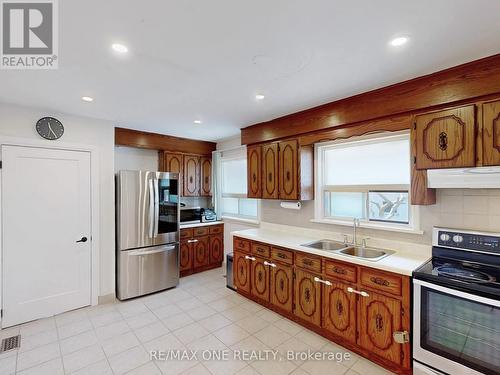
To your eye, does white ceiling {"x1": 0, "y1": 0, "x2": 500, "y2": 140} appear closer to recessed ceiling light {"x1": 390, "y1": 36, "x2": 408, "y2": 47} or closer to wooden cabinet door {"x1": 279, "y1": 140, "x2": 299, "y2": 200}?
recessed ceiling light {"x1": 390, "y1": 36, "x2": 408, "y2": 47}

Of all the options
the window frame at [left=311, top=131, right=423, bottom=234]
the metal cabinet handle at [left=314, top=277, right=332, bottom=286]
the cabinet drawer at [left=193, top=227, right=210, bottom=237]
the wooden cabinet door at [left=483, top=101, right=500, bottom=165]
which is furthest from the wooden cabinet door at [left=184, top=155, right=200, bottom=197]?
the wooden cabinet door at [left=483, top=101, right=500, bottom=165]

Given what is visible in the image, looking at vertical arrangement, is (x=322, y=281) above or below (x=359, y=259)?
below

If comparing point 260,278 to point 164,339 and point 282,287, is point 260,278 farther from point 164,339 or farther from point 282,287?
point 164,339

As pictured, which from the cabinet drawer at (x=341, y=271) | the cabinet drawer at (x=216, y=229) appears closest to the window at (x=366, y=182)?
the cabinet drawer at (x=341, y=271)

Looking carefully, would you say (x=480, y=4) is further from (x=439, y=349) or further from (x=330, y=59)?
(x=439, y=349)

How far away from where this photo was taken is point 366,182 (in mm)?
2961

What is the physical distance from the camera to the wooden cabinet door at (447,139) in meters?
1.92

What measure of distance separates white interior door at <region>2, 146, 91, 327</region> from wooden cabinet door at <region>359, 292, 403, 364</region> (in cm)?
339

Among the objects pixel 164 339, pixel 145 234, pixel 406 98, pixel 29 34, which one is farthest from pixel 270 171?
pixel 29 34

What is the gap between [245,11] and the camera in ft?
4.47

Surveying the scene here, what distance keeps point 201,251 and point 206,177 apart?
1.48 m

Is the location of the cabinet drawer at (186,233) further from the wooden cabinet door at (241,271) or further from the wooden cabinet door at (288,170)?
the wooden cabinet door at (288,170)

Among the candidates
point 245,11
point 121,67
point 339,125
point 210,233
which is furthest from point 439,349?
point 210,233

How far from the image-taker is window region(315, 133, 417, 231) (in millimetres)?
2639
